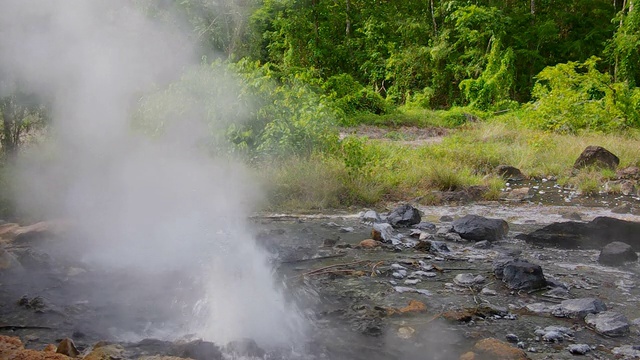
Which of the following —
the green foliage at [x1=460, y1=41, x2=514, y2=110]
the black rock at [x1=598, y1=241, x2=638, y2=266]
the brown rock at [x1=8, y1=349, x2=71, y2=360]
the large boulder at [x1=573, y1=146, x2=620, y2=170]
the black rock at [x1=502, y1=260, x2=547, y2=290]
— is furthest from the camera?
the green foliage at [x1=460, y1=41, x2=514, y2=110]

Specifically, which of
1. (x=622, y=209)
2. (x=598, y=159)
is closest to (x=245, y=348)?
(x=622, y=209)

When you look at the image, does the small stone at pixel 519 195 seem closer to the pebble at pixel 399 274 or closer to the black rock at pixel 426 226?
the black rock at pixel 426 226

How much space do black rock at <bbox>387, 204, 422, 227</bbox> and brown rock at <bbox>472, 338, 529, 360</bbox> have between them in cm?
341

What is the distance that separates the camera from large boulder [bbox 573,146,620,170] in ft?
34.2

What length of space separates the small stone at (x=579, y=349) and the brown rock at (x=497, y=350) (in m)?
0.36

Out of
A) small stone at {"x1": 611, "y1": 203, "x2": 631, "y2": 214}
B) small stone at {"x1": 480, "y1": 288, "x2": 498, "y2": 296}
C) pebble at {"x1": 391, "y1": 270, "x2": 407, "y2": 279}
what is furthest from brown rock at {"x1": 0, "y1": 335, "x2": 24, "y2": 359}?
small stone at {"x1": 611, "y1": 203, "x2": 631, "y2": 214}

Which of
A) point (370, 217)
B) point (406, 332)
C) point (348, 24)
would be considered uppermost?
point (348, 24)

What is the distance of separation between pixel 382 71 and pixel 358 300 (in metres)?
19.7

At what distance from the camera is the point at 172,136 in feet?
28.6

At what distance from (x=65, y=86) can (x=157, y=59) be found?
2.01 meters

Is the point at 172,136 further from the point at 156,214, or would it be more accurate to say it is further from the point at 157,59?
the point at 156,214

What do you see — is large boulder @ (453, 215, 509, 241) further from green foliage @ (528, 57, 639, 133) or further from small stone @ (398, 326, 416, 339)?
green foliage @ (528, 57, 639, 133)

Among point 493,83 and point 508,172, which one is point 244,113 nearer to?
point 508,172

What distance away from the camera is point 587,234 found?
654cm
